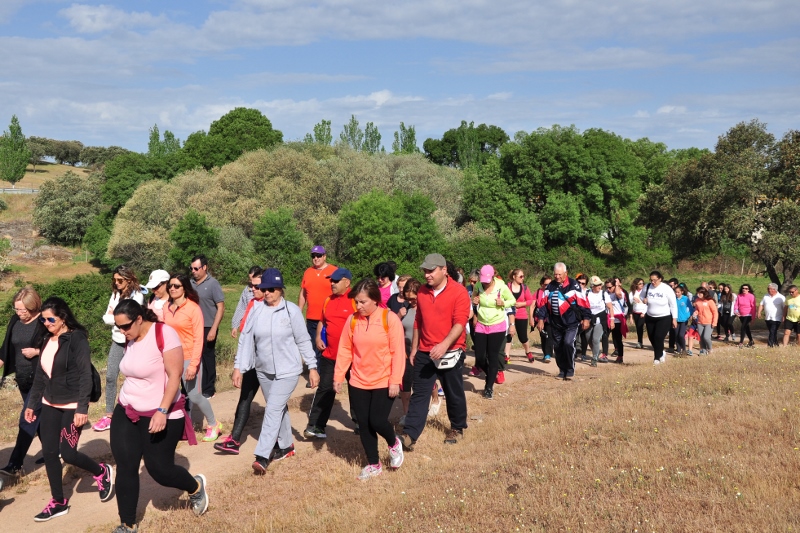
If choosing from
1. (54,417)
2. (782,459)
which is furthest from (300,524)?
(782,459)

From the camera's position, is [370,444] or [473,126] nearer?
[370,444]

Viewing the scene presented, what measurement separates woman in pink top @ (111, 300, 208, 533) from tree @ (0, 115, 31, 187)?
9009 centimetres

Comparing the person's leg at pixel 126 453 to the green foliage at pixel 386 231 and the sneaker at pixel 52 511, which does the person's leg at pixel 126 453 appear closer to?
the sneaker at pixel 52 511

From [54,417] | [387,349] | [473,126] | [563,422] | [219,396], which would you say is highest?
[473,126]

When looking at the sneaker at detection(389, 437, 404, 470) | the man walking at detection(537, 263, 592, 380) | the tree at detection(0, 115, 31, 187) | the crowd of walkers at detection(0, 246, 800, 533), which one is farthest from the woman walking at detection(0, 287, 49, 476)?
the tree at detection(0, 115, 31, 187)

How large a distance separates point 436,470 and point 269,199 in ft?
157

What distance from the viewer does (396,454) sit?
7020 mm

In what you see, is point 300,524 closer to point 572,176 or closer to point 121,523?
point 121,523

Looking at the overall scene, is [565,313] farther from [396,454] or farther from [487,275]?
[396,454]

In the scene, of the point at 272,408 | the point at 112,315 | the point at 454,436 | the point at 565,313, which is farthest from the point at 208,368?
the point at 565,313

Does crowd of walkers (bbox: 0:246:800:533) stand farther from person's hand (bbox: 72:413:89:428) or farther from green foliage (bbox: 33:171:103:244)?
green foliage (bbox: 33:171:103:244)

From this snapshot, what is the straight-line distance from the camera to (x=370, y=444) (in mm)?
6797

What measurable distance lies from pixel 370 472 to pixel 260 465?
109 centimetres

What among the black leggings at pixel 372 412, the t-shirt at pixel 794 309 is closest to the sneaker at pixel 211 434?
the black leggings at pixel 372 412
